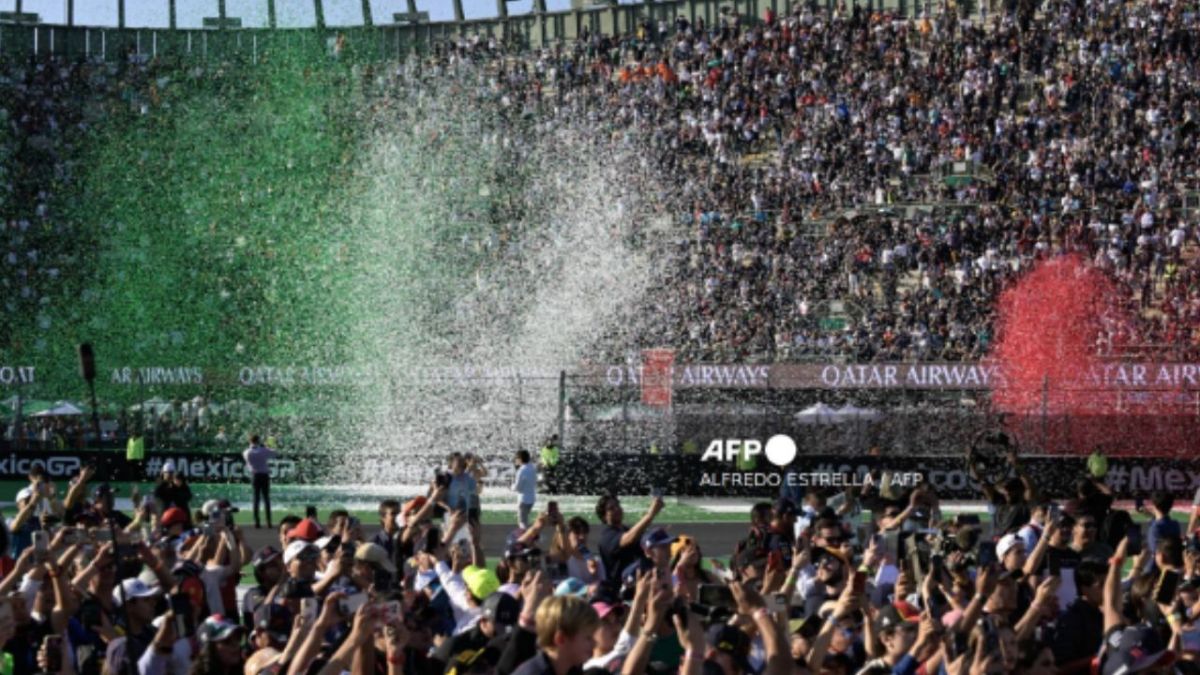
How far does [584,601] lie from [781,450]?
22.2 m

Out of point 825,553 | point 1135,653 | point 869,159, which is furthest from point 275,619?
point 869,159

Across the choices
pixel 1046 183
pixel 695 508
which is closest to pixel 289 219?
pixel 1046 183

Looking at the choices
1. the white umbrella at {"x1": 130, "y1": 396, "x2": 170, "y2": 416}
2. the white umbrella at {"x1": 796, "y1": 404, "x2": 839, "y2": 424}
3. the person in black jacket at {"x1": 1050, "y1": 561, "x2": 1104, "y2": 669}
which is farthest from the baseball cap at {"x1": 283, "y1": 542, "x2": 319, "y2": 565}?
the white umbrella at {"x1": 130, "y1": 396, "x2": 170, "y2": 416}

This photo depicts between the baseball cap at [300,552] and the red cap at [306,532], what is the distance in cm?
172

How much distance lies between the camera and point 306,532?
1466 cm

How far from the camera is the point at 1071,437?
3672cm

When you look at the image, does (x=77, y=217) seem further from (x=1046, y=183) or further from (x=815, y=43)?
(x=1046, y=183)

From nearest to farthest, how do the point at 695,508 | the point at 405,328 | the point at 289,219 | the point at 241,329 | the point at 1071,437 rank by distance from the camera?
the point at 695,508 < the point at 1071,437 < the point at 405,328 < the point at 241,329 < the point at 289,219

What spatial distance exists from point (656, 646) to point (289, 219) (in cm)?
4760

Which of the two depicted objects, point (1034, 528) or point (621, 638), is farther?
point (1034, 528)

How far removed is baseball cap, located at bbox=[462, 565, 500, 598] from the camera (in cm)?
1257

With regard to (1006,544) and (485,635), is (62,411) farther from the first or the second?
(485,635)

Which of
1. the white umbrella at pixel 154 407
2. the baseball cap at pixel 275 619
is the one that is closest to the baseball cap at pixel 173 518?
the baseball cap at pixel 275 619

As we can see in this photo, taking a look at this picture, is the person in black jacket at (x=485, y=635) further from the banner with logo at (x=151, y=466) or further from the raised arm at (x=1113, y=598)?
the banner with logo at (x=151, y=466)
